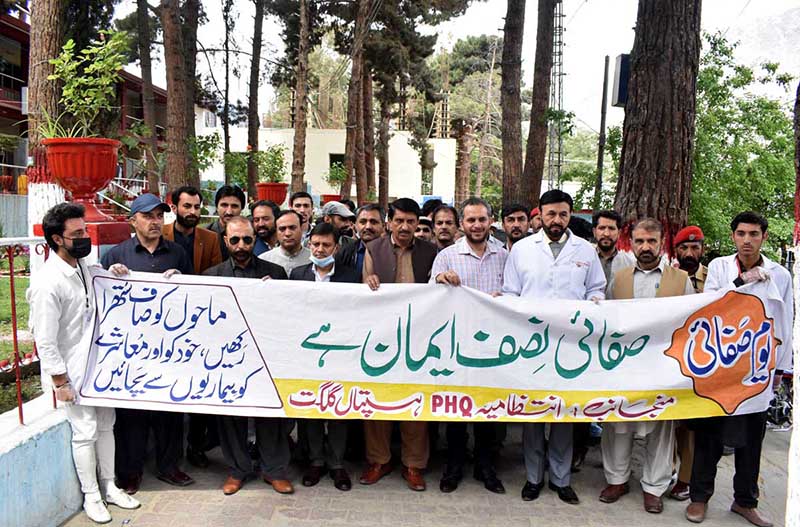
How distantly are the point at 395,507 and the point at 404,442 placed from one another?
0.46m

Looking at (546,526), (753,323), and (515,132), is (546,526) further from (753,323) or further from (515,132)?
(515,132)

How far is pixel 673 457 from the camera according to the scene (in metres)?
4.34

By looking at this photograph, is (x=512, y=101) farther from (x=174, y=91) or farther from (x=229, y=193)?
(x=229, y=193)

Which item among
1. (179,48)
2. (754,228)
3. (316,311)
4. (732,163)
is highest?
(179,48)

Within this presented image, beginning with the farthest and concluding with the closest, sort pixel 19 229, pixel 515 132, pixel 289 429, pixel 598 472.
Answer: pixel 19 229 < pixel 515 132 < pixel 598 472 < pixel 289 429

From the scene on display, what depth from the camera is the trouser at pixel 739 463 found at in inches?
161

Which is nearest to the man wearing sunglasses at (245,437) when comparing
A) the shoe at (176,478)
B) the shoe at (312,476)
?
the shoe at (312,476)

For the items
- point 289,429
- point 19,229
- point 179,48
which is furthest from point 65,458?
point 19,229

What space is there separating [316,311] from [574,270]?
1662 millimetres

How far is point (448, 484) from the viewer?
4395 millimetres

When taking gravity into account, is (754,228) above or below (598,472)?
above

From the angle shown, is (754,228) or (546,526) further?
(754,228)

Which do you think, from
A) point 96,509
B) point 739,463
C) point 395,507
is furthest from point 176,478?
point 739,463

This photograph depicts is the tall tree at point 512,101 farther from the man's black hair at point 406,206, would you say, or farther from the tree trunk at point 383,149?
the tree trunk at point 383,149
